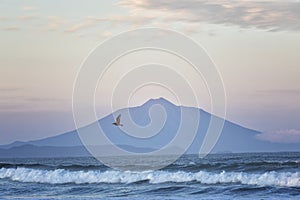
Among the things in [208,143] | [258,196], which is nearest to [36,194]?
[258,196]

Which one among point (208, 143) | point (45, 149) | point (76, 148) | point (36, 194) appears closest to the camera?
point (36, 194)

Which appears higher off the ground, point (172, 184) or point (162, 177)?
point (162, 177)

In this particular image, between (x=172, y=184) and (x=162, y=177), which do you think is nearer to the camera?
(x=172, y=184)

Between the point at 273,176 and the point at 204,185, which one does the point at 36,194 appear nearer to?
the point at 204,185

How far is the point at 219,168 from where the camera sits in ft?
138

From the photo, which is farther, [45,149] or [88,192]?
[45,149]

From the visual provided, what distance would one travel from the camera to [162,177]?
3719cm

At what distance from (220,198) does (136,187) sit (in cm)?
733

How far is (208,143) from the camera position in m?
147

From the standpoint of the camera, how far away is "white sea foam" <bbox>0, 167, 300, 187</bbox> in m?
33.5

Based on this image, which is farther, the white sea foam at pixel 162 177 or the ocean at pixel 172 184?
the white sea foam at pixel 162 177

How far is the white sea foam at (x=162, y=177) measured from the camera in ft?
110

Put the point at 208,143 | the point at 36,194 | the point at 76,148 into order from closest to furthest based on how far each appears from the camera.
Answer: the point at 36,194 < the point at 208,143 < the point at 76,148

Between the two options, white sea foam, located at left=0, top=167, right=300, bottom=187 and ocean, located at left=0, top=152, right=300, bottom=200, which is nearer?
ocean, located at left=0, top=152, right=300, bottom=200
